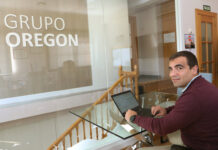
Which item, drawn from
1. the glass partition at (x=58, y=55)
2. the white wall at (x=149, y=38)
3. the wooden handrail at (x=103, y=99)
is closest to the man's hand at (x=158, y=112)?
the wooden handrail at (x=103, y=99)

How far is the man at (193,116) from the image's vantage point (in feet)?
3.61

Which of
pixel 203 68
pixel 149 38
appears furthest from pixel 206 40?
pixel 149 38

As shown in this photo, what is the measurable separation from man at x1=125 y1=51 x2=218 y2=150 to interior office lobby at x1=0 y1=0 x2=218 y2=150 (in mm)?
329

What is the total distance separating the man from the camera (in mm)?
1101

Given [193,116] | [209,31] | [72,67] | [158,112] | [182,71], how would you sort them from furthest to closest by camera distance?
[209,31] < [72,67] < [158,112] < [182,71] < [193,116]

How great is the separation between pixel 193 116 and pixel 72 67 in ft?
5.38

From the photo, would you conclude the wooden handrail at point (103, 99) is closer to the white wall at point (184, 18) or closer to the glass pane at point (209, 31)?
the white wall at point (184, 18)

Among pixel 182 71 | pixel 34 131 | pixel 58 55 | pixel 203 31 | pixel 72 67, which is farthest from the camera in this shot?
pixel 203 31

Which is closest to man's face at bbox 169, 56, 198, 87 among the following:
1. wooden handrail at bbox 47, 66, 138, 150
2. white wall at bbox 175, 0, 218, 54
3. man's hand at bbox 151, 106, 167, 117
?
man's hand at bbox 151, 106, 167, 117

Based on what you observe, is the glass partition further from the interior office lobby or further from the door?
the door

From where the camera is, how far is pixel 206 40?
12.7 feet

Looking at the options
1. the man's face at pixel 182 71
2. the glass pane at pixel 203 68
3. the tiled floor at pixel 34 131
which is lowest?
the tiled floor at pixel 34 131

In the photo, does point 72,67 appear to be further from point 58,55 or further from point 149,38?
point 149,38

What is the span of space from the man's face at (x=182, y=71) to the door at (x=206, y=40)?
271 cm
